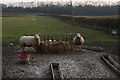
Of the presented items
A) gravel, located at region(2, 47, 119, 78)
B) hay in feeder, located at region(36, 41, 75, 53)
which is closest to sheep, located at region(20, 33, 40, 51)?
hay in feeder, located at region(36, 41, 75, 53)

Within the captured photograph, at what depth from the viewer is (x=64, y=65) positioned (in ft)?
46.6

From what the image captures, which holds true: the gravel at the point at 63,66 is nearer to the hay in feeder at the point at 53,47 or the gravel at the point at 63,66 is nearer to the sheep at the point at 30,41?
the hay in feeder at the point at 53,47

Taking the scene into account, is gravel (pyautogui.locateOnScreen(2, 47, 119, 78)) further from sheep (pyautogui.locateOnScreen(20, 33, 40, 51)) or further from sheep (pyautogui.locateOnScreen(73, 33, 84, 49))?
sheep (pyautogui.locateOnScreen(20, 33, 40, 51))

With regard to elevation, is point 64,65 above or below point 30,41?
below

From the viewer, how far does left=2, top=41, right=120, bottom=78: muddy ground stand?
12.2 m

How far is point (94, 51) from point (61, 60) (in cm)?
376

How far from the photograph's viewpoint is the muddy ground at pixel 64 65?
12250 millimetres

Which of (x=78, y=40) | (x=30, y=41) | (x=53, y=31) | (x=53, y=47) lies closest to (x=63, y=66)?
(x=53, y=47)

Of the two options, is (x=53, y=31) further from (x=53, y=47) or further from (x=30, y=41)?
(x=53, y=47)

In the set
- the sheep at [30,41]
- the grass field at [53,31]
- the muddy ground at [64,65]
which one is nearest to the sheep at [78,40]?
the muddy ground at [64,65]

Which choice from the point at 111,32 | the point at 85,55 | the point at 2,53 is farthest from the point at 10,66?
the point at 111,32

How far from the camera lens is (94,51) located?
60.4ft

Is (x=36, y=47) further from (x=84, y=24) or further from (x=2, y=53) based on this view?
(x=84, y=24)

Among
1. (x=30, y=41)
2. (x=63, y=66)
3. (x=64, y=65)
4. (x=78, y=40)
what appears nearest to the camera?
(x=63, y=66)
